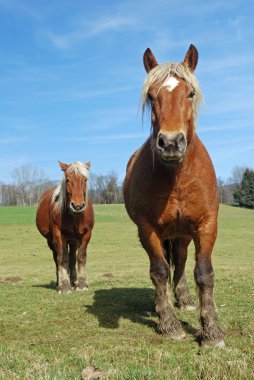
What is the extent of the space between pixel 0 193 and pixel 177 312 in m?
135

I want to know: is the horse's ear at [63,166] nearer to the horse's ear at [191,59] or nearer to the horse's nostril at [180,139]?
the horse's ear at [191,59]

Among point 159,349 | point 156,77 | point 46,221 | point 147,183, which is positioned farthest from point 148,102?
point 46,221

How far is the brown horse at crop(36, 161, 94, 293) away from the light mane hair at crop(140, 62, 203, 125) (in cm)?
520

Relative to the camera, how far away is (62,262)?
33.9ft

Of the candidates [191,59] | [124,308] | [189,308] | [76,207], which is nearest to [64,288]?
[76,207]

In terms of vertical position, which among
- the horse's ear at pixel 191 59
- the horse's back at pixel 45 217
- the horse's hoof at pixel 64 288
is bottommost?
the horse's hoof at pixel 64 288

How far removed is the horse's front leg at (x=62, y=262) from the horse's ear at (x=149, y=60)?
20.2ft

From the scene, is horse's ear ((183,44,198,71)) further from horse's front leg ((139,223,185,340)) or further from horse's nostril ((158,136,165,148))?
horse's front leg ((139,223,185,340))

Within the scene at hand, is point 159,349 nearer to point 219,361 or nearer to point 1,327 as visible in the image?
point 219,361

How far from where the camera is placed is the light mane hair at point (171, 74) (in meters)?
4.78

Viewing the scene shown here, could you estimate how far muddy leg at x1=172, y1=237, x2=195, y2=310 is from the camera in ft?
22.7

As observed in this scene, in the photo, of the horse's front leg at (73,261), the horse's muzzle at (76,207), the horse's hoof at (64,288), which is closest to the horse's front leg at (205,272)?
the horse's muzzle at (76,207)

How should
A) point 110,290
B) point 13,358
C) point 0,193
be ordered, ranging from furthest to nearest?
point 0,193, point 110,290, point 13,358

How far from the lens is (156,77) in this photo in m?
4.86
